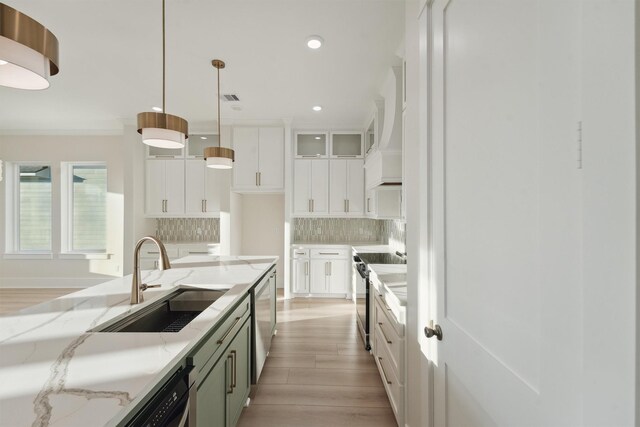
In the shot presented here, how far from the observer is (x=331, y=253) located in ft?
14.3

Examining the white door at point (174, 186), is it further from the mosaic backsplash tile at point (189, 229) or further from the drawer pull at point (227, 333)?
the drawer pull at point (227, 333)

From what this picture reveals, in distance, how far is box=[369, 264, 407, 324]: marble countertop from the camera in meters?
1.62

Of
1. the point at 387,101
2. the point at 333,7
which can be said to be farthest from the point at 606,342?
the point at 387,101

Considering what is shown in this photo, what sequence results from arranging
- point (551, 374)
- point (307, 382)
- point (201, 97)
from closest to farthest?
point (551, 374) → point (307, 382) → point (201, 97)

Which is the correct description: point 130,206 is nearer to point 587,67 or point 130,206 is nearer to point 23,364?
point 23,364

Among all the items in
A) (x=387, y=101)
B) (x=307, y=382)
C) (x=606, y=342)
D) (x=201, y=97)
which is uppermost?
(x=201, y=97)

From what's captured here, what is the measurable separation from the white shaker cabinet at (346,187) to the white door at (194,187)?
6.73 ft

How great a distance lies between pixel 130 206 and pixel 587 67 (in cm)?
510

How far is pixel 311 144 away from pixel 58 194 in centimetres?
433

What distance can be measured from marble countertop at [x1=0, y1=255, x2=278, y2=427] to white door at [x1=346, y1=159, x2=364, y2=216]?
10.3 feet

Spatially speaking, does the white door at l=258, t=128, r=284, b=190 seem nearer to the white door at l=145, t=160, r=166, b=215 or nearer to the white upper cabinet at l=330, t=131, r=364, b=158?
the white upper cabinet at l=330, t=131, r=364, b=158

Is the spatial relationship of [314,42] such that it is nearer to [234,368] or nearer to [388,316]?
[388,316]

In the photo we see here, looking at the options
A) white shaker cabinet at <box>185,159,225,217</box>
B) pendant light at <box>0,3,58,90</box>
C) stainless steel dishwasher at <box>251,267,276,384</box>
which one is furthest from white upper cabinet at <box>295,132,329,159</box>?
pendant light at <box>0,3,58,90</box>

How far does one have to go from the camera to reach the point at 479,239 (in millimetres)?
864
